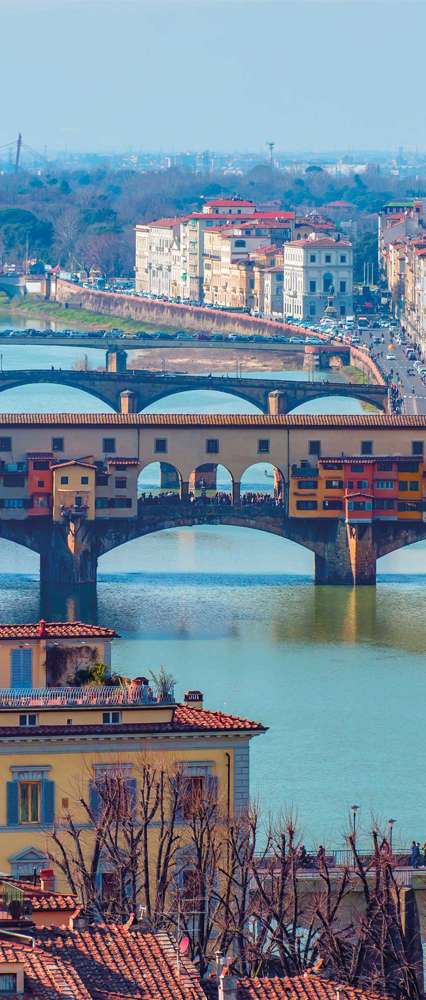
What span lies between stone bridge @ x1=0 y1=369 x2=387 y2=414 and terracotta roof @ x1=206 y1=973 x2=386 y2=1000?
212 feet

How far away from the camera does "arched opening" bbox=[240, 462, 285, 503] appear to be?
182 ft

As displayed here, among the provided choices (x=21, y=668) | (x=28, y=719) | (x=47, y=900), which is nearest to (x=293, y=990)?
(x=47, y=900)

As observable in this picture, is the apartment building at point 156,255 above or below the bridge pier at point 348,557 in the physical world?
above

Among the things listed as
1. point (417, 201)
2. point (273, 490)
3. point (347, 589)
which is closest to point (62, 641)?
point (347, 589)

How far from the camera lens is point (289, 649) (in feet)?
147

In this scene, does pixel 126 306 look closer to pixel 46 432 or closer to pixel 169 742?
pixel 46 432

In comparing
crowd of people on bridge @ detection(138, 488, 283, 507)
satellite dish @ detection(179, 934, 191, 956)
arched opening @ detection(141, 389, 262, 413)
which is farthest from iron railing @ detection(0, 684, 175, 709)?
arched opening @ detection(141, 389, 262, 413)

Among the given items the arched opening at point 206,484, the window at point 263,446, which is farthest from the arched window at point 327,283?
the window at point 263,446

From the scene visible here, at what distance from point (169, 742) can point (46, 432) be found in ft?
107

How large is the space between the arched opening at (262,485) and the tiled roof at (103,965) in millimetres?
38707

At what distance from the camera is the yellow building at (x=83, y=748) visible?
22.4 meters

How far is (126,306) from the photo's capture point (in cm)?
12950

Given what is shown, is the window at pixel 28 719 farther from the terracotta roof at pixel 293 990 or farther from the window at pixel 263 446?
the window at pixel 263 446

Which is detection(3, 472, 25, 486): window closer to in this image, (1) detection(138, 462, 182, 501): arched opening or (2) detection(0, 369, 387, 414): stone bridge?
(1) detection(138, 462, 182, 501): arched opening
